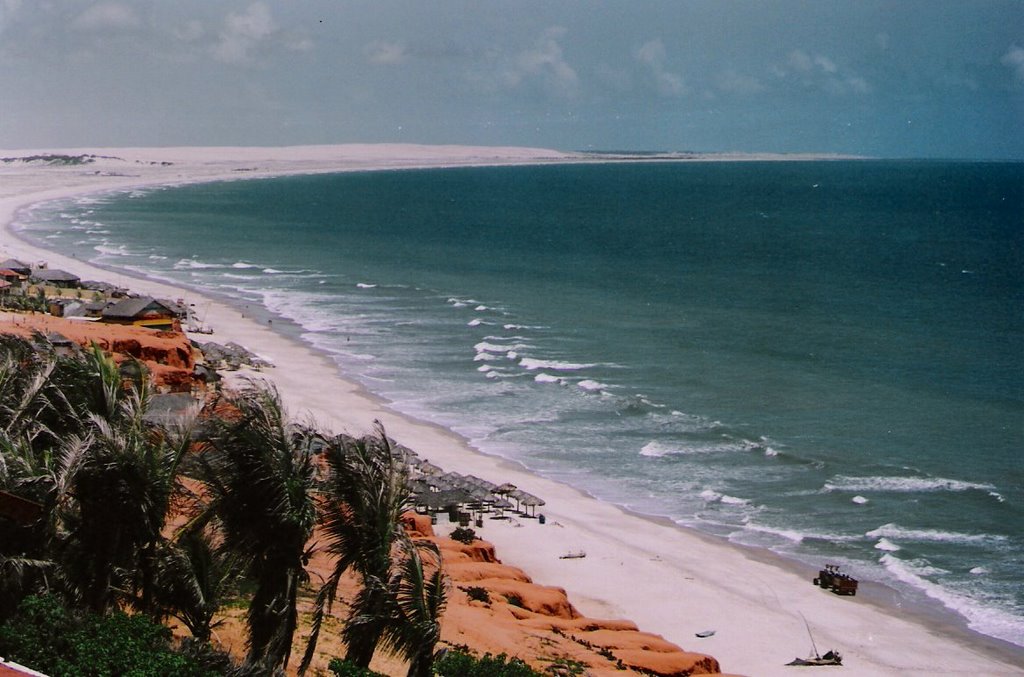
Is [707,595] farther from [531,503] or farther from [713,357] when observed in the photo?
Result: [713,357]

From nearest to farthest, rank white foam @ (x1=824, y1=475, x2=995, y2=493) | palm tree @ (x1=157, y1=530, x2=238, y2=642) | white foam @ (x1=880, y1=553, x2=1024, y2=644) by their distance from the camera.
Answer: palm tree @ (x1=157, y1=530, x2=238, y2=642) < white foam @ (x1=880, y1=553, x2=1024, y2=644) < white foam @ (x1=824, y1=475, x2=995, y2=493)

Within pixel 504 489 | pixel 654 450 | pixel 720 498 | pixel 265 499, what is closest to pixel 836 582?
pixel 720 498

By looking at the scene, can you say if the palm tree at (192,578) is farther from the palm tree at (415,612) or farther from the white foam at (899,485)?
the white foam at (899,485)

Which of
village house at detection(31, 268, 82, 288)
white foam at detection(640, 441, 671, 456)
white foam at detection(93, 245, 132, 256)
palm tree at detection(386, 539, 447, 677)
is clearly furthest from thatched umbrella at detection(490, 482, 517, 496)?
white foam at detection(93, 245, 132, 256)

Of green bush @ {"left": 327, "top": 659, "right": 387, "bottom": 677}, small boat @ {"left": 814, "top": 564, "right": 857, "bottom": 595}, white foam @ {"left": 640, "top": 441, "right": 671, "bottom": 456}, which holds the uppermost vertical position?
green bush @ {"left": 327, "top": 659, "right": 387, "bottom": 677}

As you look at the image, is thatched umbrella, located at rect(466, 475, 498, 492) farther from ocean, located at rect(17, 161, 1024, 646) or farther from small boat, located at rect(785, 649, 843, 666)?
small boat, located at rect(785, 649, 843, 666)
